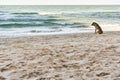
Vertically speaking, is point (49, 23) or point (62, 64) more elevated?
point (49, 23)

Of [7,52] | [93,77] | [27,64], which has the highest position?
[7,52]

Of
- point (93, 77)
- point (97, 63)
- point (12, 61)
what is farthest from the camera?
point (12, 61)

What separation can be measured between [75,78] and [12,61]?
79.8 inches

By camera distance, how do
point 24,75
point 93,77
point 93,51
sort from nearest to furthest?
point 93,77 < point 24,75 < point 93,51

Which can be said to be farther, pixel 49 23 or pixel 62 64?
pixel 49 23

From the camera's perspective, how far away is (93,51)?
288 inches

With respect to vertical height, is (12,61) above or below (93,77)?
above

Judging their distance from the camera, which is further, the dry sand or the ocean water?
the ocean water

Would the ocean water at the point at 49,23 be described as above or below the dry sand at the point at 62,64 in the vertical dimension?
above

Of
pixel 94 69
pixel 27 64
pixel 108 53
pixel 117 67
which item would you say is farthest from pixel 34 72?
pixel 108 53

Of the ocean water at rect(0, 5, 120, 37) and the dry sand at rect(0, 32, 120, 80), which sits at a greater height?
the ocean water at rect(0, 5, 120, 37)

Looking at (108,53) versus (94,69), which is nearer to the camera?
(94,69)

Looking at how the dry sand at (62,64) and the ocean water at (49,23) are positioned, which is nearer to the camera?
the dry sand at (62,64)

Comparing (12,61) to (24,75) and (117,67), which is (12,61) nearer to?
(24,75)
